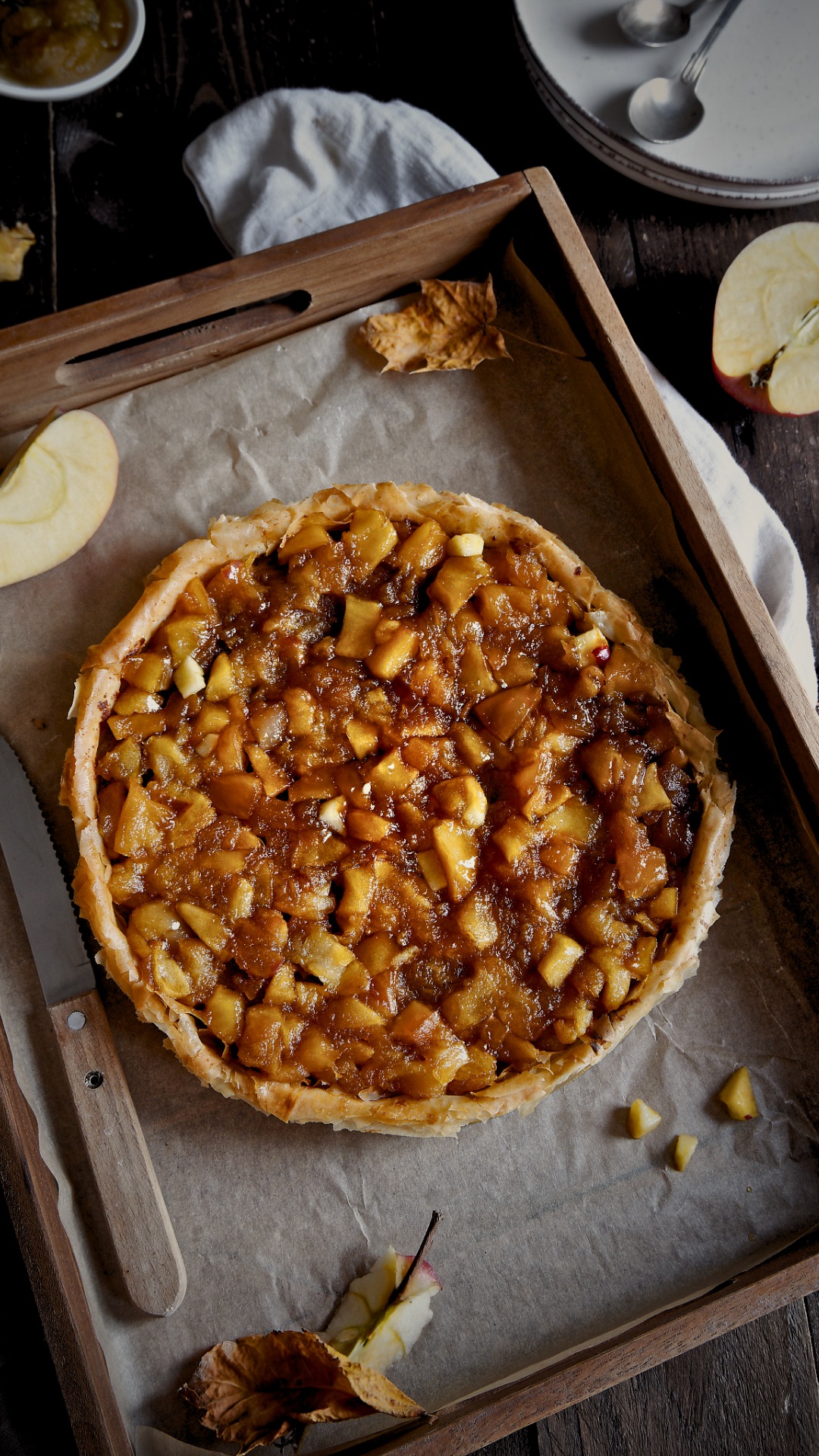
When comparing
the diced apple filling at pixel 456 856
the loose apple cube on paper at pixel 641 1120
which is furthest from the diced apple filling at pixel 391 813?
the loose apple cube on paper at pixel 641 1120

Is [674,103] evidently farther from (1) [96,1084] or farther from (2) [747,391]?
(1) [96,1084]

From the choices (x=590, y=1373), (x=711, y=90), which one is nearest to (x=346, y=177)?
(x=711, y=90)

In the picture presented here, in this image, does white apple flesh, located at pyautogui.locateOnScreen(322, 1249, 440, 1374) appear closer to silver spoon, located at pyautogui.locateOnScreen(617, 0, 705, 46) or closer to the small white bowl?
the small white bowl

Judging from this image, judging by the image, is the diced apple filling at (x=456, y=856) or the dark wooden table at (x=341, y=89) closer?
the diced apple filling at (x=456, y=856)

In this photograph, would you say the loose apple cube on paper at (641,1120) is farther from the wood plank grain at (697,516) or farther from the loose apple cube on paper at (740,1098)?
the wood plank grain at (697,516)

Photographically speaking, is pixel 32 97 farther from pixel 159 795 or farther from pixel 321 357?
pixel 159 795
